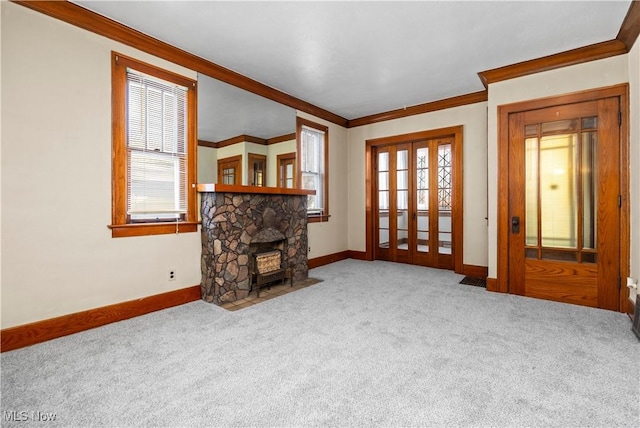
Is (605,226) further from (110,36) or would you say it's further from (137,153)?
(110,36)

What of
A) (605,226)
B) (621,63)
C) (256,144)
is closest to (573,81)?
(621,63)

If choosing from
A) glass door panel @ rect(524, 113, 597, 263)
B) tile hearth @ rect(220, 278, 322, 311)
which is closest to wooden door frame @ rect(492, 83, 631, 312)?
glass door panel @ rect(524, 113, 597, 263)

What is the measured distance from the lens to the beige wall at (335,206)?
5.23 meters

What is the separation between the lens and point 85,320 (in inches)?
102

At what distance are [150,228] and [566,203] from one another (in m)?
4.47

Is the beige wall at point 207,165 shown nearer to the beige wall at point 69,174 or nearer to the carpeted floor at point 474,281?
the beige wall at point 69,174

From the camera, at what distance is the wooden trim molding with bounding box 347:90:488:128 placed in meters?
4.48

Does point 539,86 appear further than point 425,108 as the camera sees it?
No

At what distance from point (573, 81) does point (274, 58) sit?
3282 mm

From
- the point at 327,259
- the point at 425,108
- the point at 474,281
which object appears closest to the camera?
the point at 474,281

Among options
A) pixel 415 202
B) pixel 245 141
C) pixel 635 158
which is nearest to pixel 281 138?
pixel 245 141

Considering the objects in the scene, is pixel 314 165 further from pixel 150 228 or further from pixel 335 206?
pixel 150 228

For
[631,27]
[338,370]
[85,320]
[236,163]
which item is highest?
[631,27]

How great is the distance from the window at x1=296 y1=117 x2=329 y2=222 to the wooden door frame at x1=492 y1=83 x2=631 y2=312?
2.70m
